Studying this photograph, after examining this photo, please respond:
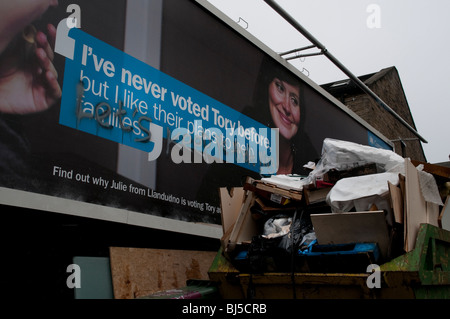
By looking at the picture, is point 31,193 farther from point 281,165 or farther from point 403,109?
point 403,109

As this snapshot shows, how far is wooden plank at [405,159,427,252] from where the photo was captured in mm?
2797

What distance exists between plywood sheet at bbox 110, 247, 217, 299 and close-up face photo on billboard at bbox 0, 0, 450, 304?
0.01m

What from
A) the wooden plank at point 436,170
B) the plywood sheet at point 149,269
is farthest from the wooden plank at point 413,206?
the plywood sheet at point 149,269

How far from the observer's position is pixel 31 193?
10.3 feet

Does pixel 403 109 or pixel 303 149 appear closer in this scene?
pixel 303 149

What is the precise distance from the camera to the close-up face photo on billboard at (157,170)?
3053 millimetres

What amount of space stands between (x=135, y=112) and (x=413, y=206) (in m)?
2.61

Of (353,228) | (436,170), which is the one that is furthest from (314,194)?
(436,170)

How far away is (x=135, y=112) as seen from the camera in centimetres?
418

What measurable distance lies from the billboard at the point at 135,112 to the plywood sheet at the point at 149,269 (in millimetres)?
A: 269

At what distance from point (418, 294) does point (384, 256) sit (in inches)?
11.7

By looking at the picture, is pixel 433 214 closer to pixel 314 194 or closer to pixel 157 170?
pixel 314 194

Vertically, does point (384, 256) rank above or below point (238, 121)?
below

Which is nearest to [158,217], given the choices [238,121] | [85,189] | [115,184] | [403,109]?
[115,184]
